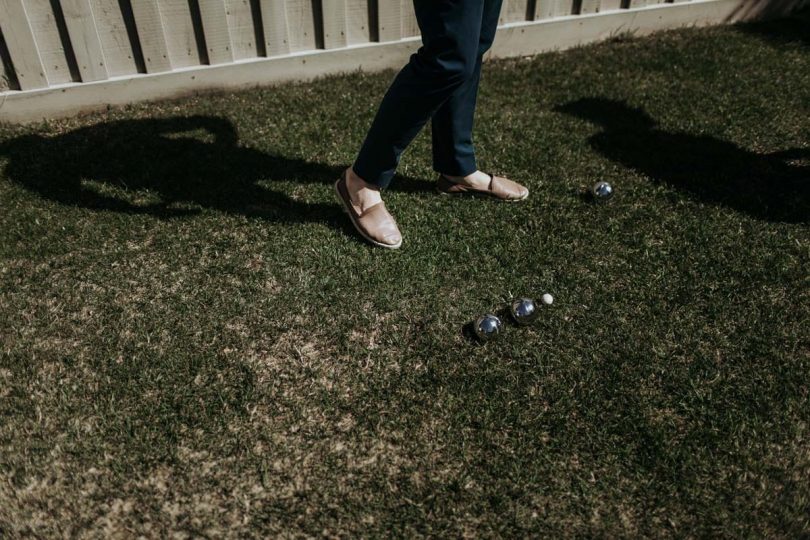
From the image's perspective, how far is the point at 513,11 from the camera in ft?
17.3

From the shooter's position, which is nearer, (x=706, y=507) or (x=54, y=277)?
(x=706, y=507)

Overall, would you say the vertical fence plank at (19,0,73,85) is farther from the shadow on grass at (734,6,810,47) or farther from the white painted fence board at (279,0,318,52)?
the shadow on grass at (734,6,810,47)

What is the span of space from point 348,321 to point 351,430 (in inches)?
22.9

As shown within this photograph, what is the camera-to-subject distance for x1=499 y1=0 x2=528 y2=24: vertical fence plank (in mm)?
5199

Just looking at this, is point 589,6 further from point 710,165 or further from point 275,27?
point 275,27

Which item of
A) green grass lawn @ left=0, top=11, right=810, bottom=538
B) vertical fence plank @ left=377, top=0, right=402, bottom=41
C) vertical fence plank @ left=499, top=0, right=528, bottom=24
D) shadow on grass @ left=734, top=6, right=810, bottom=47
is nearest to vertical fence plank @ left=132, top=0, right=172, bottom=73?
green grass lawn @ left=0, top=11, right=810, bottom=538

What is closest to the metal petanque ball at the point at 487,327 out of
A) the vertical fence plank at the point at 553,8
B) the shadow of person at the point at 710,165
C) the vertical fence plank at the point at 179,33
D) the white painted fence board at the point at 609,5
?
the shadow of person at the point at 710,165

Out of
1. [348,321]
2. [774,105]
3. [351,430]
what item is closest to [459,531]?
[351,430]

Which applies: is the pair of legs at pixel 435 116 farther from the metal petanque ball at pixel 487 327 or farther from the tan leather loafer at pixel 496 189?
the metal petanque ball at pixel 487 327

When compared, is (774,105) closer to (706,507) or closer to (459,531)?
(706,507)

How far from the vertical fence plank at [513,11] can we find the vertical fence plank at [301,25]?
1.53 m

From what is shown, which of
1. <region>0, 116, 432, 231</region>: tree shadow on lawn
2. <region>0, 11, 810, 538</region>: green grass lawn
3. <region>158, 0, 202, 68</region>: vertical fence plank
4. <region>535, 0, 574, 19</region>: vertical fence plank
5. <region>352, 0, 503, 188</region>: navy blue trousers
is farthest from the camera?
<region>535, 0, 574, 19</region>: vertical fence plank

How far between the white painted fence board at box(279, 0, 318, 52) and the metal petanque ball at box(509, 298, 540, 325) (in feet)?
9.74

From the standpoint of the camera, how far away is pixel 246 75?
15.6ft
